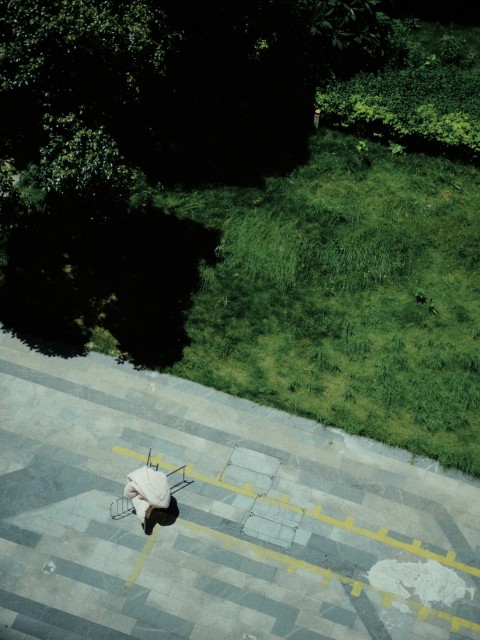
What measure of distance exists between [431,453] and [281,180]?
8021 millimetres

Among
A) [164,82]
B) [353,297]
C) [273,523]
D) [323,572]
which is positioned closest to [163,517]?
[273,523]

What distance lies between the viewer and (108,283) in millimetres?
15938

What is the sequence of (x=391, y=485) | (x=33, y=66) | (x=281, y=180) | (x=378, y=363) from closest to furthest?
(x=33, y=66) < (x=391, y=485) < (x=378, y=363) < (x=281, y=180)

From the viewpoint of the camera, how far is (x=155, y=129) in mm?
17672

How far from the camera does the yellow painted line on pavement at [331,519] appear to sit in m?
13.2

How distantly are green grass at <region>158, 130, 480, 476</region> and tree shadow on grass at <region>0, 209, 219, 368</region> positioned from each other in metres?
0.52

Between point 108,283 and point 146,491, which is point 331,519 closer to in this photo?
point 146,491

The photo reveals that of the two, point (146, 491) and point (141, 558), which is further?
point (141, 558)

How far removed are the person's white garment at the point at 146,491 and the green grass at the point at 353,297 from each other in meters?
2.78

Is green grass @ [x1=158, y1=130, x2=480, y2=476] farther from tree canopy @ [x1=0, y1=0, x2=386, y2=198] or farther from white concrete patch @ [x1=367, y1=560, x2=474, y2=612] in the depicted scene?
white concrete patch @ [x1=367, y1=560, x2=474, y2=612]

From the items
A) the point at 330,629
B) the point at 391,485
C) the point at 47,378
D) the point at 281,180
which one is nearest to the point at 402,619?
the point at 330,629

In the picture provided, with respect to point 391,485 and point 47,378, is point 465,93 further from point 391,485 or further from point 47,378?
point 47,378

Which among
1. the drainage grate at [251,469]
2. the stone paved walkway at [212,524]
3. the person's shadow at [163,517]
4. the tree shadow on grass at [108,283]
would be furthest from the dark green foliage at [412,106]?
the person's shadow at [163,517]

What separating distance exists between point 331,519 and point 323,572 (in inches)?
42.3
